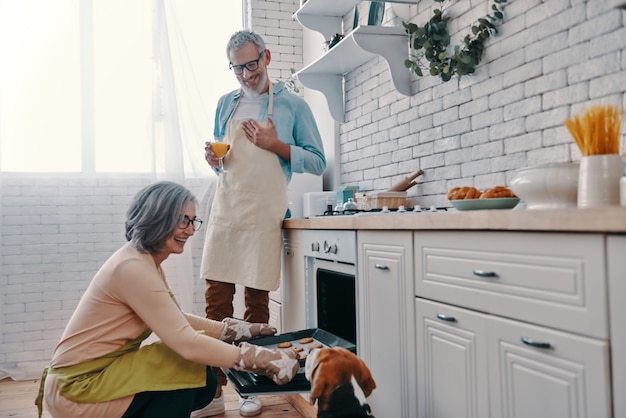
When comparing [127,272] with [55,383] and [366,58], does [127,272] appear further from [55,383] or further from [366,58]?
[366,58]

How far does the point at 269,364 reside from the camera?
1.67 metres

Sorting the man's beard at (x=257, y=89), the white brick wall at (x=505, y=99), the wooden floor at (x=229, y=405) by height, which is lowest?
the wooden floor at (x=229, y=405)

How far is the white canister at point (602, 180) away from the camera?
129 centimetres

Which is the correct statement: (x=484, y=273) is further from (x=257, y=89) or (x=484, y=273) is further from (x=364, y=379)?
(x=257, y=89)

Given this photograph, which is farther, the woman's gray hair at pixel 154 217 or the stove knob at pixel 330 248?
the stove knob at pixel 330 248

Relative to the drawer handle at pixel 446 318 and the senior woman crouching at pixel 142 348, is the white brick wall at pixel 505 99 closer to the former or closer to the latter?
the drawer handle at pixel 446 318

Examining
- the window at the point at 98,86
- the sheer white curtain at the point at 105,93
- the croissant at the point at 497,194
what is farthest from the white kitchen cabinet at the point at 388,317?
the window at the point at 98,86

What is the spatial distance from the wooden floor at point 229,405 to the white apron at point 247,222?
67 centimetres

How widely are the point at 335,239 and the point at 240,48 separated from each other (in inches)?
43.3

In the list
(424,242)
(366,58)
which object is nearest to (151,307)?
(424,242)

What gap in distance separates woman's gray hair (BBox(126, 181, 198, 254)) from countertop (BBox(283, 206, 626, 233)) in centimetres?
71

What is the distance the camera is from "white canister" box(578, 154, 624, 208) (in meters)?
1.29

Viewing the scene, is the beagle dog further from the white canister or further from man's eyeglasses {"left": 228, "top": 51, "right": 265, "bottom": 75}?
man's eyeglasses {"left": 228, "top": 51, "right": 265, "bottom": 75}

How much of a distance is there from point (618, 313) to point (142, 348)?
4.56ft
